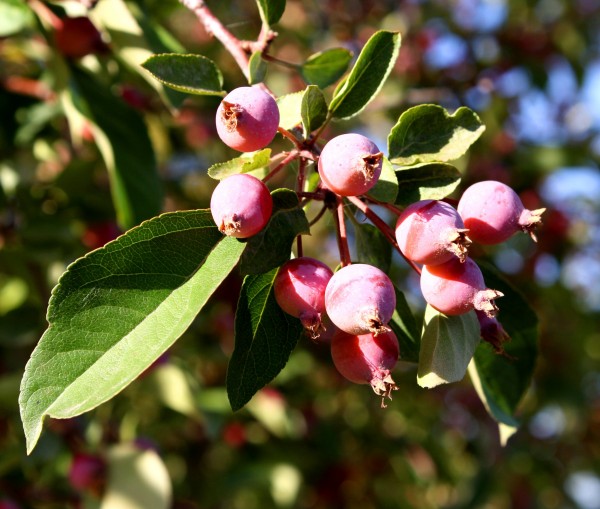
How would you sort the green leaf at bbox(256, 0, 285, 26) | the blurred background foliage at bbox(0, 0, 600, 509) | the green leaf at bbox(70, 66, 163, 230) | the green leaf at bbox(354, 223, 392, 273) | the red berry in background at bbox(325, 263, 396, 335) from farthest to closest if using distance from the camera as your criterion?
the blurred background foliage at bbox(0, 0, 600, 509) < the green leaf at bbox(70, 66, 163, 230) < the green leaf at bbox(256, 0, 285, 26) < the green leaf at bbox(354, 223, 392, 273) < the red berry in background at bbox(325, 263, 396, 335)

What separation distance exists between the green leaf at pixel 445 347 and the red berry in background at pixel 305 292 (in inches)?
5.3

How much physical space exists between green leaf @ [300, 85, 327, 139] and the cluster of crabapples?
6cm

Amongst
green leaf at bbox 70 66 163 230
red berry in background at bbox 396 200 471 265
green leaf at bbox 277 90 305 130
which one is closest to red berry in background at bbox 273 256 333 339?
red berry in background at bbox 396 200 471 265

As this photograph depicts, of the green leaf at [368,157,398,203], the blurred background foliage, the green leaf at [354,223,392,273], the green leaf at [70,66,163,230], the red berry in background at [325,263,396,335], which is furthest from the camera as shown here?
the blurred background foliage

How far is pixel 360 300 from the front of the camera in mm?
736

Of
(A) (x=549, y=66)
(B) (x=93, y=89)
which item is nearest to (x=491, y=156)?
(A) (x=549, y=66)

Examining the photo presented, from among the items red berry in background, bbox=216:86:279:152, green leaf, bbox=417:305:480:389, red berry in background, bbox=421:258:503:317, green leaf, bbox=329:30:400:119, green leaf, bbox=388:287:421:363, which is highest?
red berry in background, bbox=216:86:279:152

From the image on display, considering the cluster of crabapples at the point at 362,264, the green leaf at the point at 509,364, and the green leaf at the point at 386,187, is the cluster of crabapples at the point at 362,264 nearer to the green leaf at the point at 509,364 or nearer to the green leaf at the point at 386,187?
the green leaf at the point at 386,187

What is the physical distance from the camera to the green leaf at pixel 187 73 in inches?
34.6

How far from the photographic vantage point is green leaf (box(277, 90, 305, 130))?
933 mm

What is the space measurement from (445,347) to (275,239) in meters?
0.24

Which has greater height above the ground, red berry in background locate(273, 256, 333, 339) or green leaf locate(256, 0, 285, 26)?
green leaf locate(256, 0, 285, 26)

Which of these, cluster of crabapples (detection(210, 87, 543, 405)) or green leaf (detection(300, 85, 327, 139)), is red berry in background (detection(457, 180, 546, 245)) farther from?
green leaf (detection(300, 85, 327, 139))

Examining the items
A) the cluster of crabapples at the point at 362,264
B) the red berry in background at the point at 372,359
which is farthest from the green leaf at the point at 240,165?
the red berry in background at the point at 372,359
